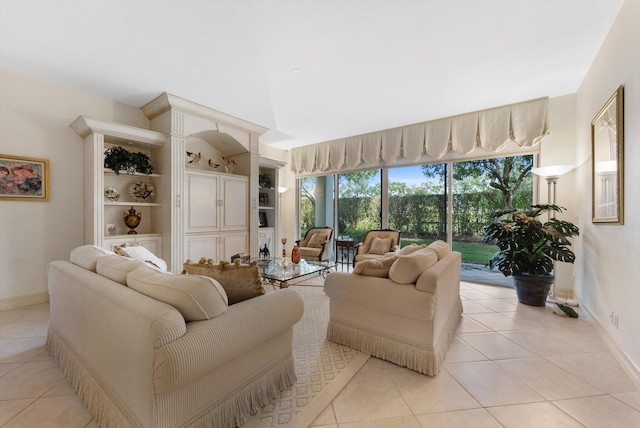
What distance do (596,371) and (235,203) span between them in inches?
178

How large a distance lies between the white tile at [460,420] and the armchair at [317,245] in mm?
3467

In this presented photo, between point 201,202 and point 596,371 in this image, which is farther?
point 201,202

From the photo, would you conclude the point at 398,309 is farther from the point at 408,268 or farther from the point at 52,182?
the point at 52,182

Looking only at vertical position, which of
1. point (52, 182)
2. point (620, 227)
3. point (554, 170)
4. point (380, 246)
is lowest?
point (380, 246)

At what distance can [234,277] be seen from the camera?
1.55 metres

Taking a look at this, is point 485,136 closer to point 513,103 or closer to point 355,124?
point 513,103

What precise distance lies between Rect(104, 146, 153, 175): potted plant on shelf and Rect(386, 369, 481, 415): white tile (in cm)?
386

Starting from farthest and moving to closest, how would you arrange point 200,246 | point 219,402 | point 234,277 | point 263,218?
point 263,218 → point 200,246 → point 234,277 → point 219,402

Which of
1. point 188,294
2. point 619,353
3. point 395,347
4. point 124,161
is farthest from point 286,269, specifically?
point 619,353

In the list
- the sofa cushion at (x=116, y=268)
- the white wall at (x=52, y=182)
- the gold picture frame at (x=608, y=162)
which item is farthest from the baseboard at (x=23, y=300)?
the gold picture frame at (x=608, y=162)

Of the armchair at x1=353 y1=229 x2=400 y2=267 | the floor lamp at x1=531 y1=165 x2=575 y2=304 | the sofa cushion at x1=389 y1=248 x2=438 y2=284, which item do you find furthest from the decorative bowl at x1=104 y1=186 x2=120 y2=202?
the floor lamp at x1=531 y1=165 x2=575 y2=304

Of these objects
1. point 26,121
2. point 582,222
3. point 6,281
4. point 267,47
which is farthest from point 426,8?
point 6,281

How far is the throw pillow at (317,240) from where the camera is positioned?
17.1 feet

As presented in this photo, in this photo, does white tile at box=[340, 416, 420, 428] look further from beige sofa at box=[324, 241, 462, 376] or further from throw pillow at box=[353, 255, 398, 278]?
throw pillow at box=[353, 255, 398, 278]
